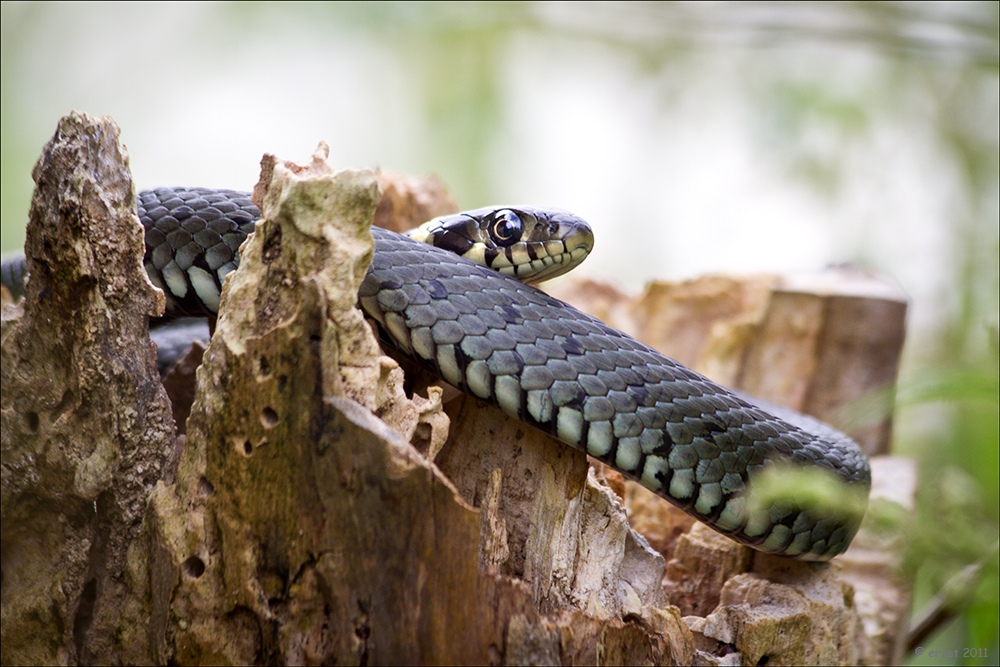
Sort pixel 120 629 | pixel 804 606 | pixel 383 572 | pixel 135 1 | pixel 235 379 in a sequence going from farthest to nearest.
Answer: pixel 135 1 < pixel 804 606 < pixel 120 629 < pixel 235 379 < pixel 383 572

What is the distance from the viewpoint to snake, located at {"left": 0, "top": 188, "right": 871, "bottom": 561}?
2.43m

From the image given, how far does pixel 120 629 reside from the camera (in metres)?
2.10

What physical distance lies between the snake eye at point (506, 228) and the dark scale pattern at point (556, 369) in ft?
1.59

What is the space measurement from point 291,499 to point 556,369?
3.28 ft

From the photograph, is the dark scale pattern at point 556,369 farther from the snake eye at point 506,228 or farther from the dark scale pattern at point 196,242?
the snake eye at point 506,228

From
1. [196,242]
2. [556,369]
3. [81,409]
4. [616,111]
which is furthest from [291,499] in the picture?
[616,111]

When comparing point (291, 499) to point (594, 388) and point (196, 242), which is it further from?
point (196, 242)

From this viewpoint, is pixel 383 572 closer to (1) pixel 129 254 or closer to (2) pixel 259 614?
(2) pixel 259 614

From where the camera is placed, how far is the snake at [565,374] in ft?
7.97

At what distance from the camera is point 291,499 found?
1837 mm

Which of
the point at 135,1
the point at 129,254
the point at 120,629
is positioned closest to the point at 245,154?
the point at 135,1

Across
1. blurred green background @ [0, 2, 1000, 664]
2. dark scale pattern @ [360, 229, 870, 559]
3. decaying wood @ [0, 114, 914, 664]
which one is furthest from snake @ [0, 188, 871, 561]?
blurred green background @ [0, 2, 1000, 664]

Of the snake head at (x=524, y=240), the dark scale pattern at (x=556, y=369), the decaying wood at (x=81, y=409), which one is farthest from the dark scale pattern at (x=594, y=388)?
the decaying wood at (x=81, y=409)

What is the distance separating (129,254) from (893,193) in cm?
701
